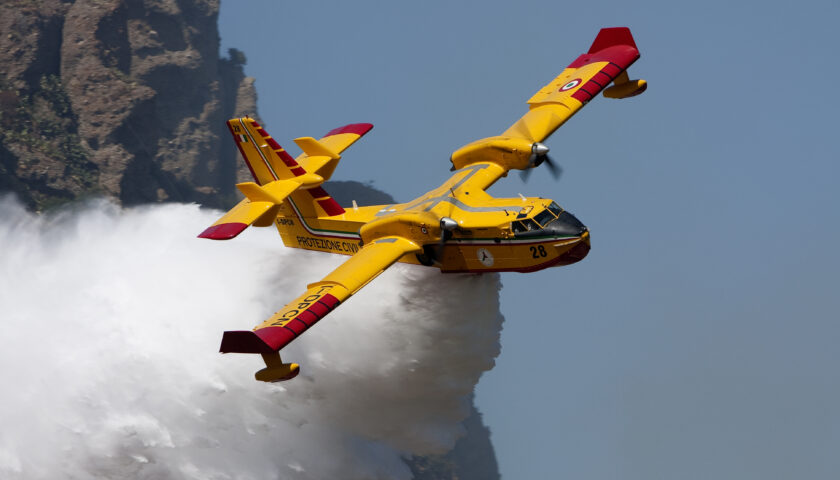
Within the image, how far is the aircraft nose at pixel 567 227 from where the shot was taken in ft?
111

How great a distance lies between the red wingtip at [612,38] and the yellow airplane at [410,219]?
164cm

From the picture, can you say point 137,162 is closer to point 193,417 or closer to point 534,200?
point 193,417

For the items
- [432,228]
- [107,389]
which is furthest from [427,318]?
[107,389]

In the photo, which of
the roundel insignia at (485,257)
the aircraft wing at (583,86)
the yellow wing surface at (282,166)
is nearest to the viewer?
the roundel insignia at (485,257)

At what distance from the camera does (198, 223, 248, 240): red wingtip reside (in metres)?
34.4

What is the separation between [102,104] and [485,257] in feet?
221

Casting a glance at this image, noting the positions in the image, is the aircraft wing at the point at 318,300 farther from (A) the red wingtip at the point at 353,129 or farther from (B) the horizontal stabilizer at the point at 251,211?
A: (A) the red wingtip at the point at 353,129

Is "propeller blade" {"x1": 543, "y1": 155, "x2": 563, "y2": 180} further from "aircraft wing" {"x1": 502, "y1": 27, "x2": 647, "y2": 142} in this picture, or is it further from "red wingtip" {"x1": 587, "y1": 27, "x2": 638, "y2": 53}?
"red wingtip" {"x1": 587, "y1": 27, "x2": 638, "y2": 53}

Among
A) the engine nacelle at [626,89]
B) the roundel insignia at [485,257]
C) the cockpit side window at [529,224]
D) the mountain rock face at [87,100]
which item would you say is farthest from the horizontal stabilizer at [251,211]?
the mountain rock face at [87,100]

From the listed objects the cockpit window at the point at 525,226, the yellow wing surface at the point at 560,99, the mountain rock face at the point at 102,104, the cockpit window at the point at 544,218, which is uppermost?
the yellow wing surface at the point at 560,99

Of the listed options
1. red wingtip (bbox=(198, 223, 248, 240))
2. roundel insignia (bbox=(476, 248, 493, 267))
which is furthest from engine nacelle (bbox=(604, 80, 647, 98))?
red wingtip (bbox=(198, 223, 248, 240))

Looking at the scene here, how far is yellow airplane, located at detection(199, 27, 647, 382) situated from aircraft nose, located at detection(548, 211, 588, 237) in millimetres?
31

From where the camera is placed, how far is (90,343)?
44469mm

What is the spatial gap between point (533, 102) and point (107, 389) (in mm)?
20762
